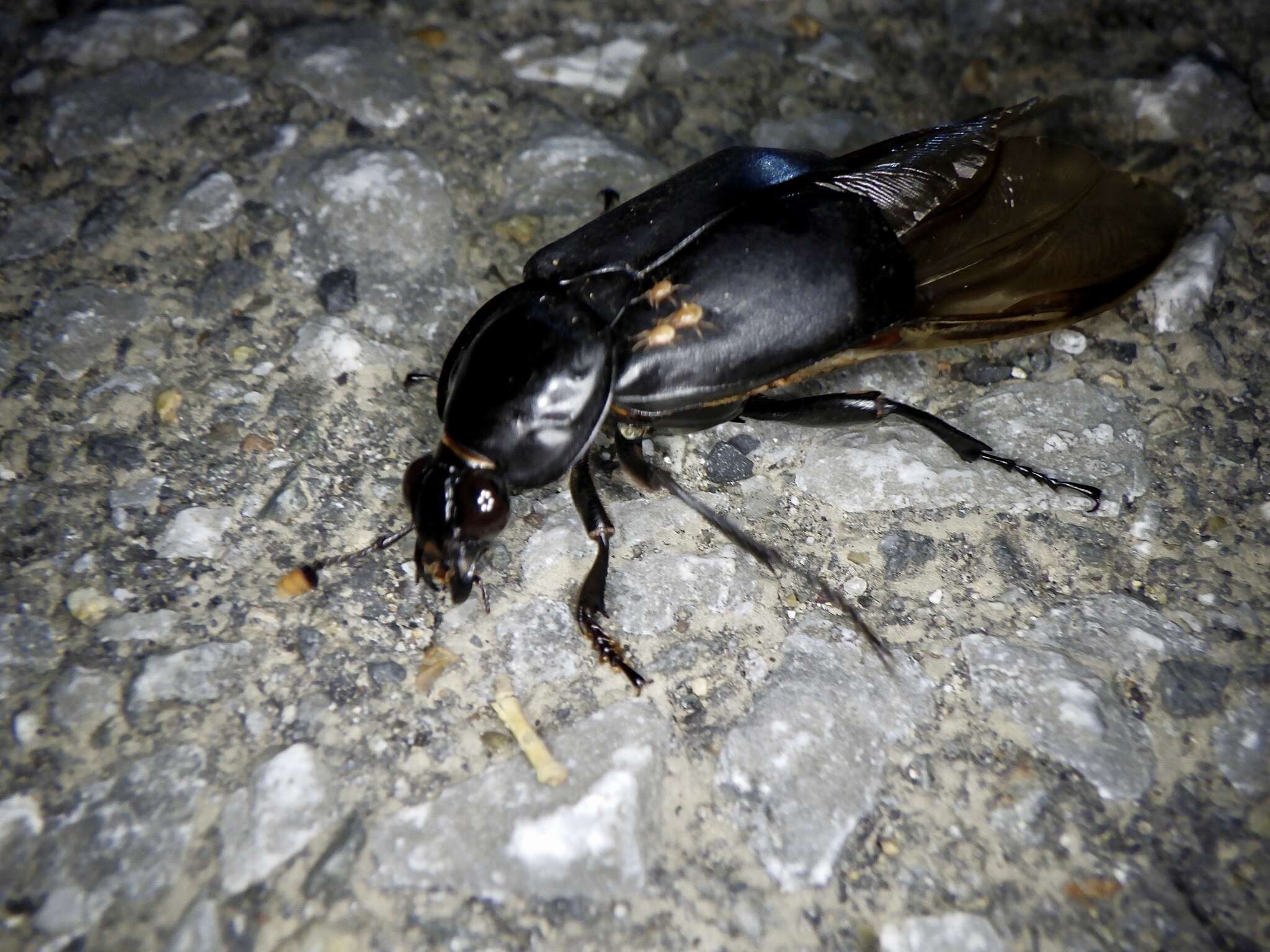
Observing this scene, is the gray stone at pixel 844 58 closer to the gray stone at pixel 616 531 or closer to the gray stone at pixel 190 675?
the gray stone at pixel 616 531

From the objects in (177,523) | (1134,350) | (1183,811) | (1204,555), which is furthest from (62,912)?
(1134,350)

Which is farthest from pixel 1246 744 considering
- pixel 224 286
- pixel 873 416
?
pixel 224 286

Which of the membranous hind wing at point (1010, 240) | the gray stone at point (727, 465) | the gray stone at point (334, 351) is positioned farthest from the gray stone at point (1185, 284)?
the gray stone at point (334, 351)

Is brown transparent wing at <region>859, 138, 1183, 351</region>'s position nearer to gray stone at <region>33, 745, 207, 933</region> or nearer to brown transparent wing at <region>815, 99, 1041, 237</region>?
brown transparent wing at <region>815, 99, 1041, 237</region>

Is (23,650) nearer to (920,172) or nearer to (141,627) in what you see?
(141,627)

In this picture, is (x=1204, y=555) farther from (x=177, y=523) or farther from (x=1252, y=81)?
(x=177, y=523)

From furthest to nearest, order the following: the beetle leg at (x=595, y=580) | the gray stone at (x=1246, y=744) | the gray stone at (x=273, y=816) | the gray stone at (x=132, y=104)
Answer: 1. the gray stone at (x=132, y=104)
2. the beetle leg at (x=595, y=580)
3. the gray stone at (x=1246, y=744)
4. the gray stone at (x=273, y=816)
